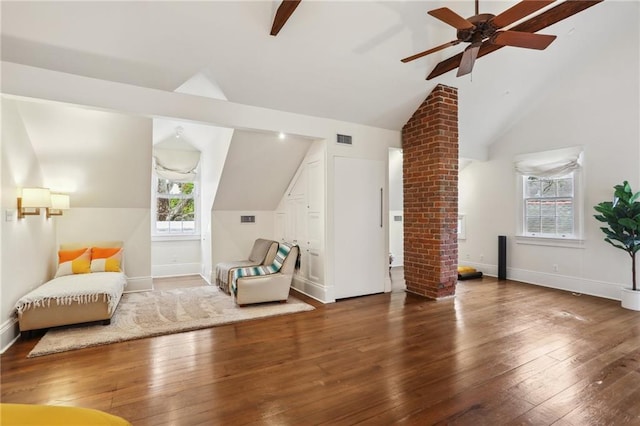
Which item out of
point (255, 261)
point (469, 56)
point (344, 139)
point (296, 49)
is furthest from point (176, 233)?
point (469, 56)

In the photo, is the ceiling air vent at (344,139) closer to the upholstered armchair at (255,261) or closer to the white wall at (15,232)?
the upholstered armchair at (255,261)

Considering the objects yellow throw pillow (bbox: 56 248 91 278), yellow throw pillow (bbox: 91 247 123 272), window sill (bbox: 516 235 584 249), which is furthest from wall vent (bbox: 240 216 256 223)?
window sill (bbox: 516 235 584 249)

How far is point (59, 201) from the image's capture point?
169 inches

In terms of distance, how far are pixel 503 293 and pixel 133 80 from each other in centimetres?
585

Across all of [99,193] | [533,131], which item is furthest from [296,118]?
[533,131]

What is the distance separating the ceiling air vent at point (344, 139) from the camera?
15.2 feet

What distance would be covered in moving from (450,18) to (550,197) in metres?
4.58

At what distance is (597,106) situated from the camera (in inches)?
196

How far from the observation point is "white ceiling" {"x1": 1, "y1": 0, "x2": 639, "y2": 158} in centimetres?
272

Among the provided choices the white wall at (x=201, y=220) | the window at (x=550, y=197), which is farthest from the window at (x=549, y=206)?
the white wall at (x=201, y=220)

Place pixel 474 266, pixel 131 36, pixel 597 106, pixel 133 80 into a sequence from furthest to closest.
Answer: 1. pixel 474 266
2. pixel 597 106
3. pixel 133 80
4. pixel 131 36

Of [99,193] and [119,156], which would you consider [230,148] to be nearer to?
[119,156]

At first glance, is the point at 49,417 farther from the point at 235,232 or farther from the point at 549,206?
the point at 549,206

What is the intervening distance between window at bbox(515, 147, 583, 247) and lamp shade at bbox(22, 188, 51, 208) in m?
7.27
